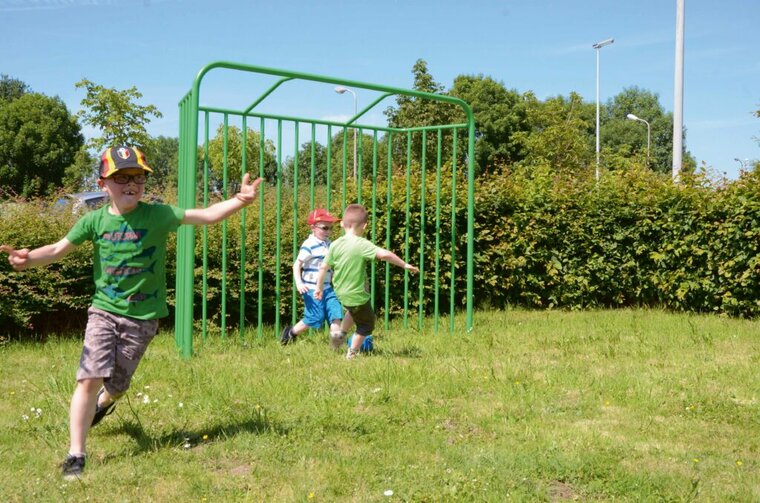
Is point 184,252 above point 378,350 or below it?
above

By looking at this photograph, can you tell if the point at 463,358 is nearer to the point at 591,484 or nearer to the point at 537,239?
the point at 591,484

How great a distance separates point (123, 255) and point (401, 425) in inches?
73.3

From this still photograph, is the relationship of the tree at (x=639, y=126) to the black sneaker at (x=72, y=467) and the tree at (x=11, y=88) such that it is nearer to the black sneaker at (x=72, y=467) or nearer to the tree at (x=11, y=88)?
the tree at (x=11, y=88)

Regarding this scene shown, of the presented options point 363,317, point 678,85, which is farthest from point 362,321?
point 678,85

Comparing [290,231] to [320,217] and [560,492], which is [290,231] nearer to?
[320,217]

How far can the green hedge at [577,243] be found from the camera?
913 centimetres

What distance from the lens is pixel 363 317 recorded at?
634 cm

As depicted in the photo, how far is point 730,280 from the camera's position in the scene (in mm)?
9414

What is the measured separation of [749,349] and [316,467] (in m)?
5.10

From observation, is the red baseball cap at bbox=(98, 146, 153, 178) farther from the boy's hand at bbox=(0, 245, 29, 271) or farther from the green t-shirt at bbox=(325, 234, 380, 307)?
the green t-shirt at bbox=(325, 234, 380, 307)

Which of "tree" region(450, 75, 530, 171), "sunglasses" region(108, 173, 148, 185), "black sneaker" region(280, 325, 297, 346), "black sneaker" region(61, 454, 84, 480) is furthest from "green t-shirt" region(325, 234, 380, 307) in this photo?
"tree" region(450, 75, 530, 171)

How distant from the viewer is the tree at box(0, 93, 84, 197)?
43531 millimetres

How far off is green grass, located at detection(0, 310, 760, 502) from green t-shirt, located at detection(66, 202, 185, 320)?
788mm

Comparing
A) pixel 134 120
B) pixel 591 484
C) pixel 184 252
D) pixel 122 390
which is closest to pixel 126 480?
pixel 122 390
